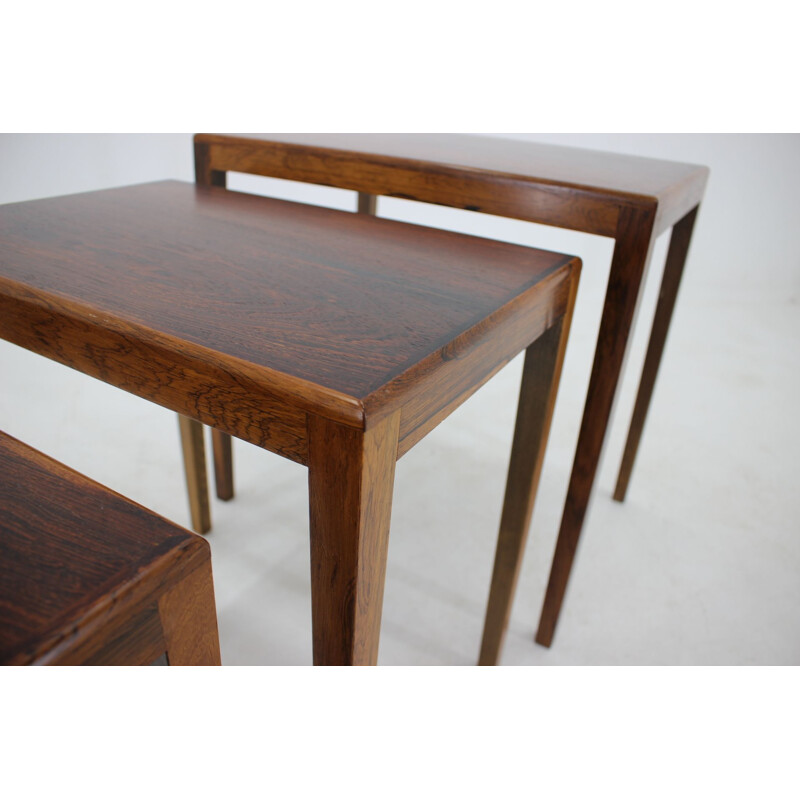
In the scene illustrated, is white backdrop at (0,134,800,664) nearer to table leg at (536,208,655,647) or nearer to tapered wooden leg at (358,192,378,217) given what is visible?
table leg at (536,208,655,647)

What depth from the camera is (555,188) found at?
84cm

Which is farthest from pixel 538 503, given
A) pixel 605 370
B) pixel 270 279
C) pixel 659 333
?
pixel 270 279

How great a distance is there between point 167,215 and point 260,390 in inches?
18.8

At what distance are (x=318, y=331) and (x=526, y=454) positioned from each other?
0.38 meters

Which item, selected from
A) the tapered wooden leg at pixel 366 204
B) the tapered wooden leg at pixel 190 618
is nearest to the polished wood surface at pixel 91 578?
the tapered wooden leg at pixel 190 618

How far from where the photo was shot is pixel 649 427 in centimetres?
180

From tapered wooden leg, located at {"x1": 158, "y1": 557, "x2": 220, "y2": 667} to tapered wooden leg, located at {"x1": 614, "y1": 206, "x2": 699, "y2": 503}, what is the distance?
998 millimetres

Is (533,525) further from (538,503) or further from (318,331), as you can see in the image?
(318,331)

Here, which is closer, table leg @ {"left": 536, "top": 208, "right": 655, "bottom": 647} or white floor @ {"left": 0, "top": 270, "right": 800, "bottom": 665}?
table leg @ {"left": 536, "top": 208, "right": 655, "bottom": 647}

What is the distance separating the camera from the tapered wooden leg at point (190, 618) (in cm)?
43

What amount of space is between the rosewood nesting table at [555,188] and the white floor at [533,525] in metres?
0.19

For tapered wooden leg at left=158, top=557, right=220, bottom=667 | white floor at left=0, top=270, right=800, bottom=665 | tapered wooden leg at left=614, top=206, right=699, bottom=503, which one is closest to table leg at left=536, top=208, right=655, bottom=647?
white floor at left=0, top=270, right=800, bottom=665

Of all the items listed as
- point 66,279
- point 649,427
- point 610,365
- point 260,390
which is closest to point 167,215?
point 66,279

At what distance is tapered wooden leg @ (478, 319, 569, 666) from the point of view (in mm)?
786
